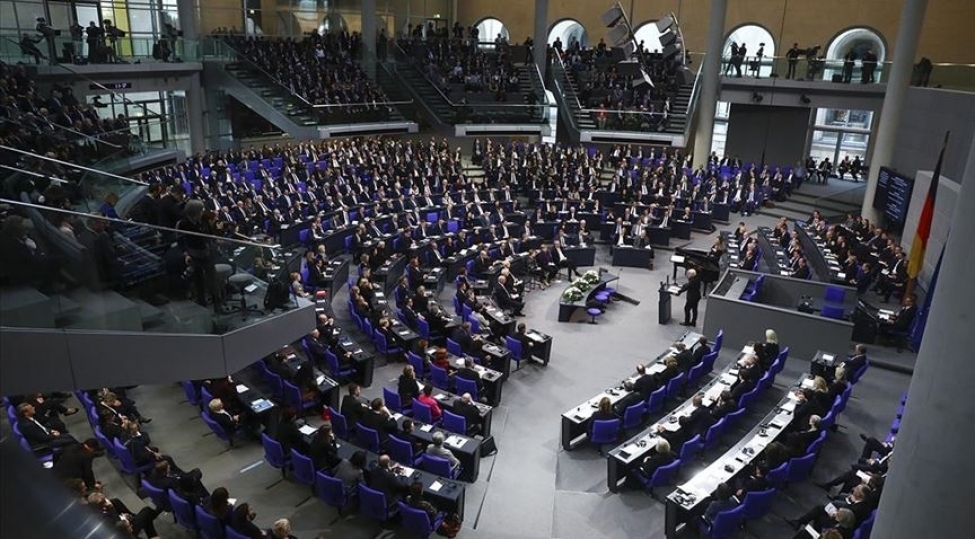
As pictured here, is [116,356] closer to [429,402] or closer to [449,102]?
[429,402]

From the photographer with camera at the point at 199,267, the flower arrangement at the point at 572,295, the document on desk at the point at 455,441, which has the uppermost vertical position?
the photographer with camera at the point at 199,267

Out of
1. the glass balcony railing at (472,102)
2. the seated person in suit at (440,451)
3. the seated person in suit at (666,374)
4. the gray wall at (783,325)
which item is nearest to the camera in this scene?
the seated person in suit at (440,451)

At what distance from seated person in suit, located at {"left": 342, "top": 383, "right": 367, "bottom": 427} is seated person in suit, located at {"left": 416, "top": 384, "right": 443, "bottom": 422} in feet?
3.19

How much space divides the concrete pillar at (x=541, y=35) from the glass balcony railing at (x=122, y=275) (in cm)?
2627

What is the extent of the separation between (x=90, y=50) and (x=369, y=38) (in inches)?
529

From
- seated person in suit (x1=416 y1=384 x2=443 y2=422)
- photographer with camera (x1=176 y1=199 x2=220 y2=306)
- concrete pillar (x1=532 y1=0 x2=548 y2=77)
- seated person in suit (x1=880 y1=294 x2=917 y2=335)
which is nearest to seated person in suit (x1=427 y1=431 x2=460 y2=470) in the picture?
seated person in suit (x1=416 y1=384 x2=443 y2=422)

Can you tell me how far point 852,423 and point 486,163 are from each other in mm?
18768

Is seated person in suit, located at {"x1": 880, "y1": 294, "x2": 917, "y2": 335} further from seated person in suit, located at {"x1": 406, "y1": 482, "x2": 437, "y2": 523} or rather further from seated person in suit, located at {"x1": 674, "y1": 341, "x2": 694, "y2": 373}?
seated person in suit, located at {"x1": 406, "y1": 482, "x2": 437, "y2": 523}

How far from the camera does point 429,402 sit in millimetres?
10906

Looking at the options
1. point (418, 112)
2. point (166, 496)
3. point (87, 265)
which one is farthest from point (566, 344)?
point (418, 112)

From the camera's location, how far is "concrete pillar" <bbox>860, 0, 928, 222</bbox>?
873 inches

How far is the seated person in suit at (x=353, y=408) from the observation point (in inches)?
403

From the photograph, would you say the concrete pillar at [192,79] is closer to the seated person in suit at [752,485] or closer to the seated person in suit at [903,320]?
the seated person in suit at [903,320]

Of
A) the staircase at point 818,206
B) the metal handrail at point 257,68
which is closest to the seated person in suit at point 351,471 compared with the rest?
the metal handrail at point 257,68
